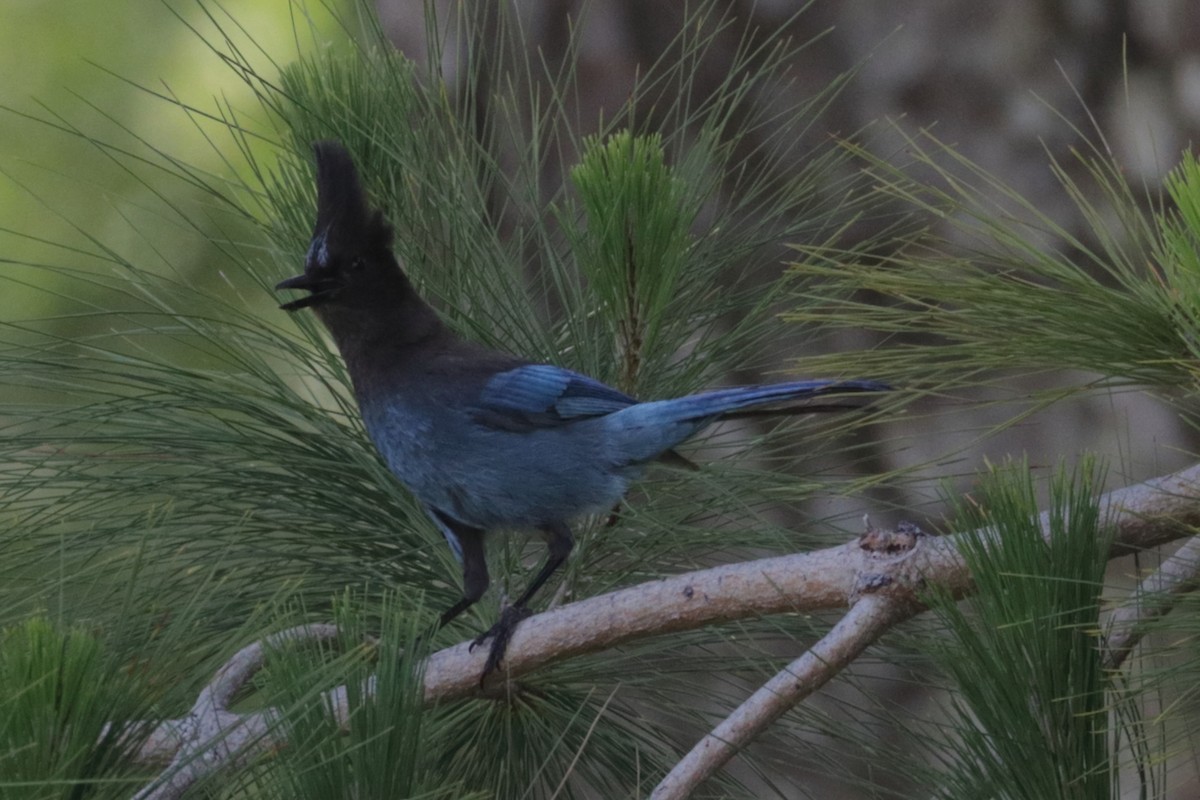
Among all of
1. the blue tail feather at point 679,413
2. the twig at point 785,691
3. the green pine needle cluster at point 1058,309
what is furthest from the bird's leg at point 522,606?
the green pine needle cluster at point 1058,309

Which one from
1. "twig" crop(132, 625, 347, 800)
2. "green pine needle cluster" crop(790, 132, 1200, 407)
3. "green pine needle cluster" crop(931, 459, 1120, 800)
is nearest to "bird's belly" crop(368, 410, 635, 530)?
"twig" crop(132, 625, 347, 800)

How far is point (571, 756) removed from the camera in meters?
1.51

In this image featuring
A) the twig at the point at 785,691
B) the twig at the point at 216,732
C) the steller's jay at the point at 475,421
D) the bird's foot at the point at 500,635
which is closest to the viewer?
the twig at the point at 216,732

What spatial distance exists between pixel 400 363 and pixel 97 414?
1.14ft

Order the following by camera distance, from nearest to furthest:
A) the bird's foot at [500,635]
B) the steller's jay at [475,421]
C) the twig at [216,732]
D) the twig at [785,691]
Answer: the twig at [216,732] → the twig at [785,691] → the bird's foot at [500,635] → the steller's jay at [475,421]

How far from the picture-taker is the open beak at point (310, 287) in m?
1.55

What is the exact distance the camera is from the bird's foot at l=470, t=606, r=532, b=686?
129 cm

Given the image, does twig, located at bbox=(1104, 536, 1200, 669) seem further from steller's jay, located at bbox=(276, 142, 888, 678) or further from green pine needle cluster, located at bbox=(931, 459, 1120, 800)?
steller's jay, located at bbox=(276, 142, 888, 678)

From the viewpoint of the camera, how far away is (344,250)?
5.20 feet

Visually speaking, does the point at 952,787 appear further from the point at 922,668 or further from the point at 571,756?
the point at 922,668

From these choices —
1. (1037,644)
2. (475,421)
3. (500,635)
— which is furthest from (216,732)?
(1037,644)

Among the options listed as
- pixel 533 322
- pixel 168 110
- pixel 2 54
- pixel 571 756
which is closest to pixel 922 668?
pixel 571 756

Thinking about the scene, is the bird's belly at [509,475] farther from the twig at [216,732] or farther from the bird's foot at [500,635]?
the twig at [216,732]

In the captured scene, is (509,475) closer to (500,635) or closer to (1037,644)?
(500,635)
